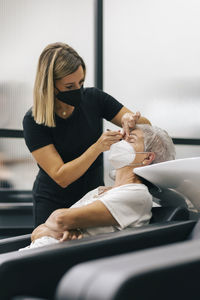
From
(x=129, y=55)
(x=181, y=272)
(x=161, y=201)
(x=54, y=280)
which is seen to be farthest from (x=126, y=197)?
(x=129, y=55)

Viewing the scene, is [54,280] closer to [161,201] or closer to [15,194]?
[161,201]

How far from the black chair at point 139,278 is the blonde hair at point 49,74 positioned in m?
1.26

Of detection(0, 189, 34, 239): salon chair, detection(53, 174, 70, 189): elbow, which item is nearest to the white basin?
detection(53, 174, 70, 189): elbow

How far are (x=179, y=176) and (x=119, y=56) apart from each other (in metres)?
2.36

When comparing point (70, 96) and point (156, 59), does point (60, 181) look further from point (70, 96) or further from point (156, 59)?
point (156, 59)

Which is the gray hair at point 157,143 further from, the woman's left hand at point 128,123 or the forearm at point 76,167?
the forearm at point 76,167

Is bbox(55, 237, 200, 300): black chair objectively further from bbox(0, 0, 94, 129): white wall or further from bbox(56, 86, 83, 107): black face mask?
bbox(0, 0, 94, 129): white wall

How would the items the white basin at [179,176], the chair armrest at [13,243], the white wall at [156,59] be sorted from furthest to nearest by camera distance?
1. the white wall at [156,59]
2. the chair armrest at [13,243]
3. the white basin at [179,176]

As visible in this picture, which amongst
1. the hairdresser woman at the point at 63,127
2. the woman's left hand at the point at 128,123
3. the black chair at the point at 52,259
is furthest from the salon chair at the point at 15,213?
the black chair at the point at 52,259

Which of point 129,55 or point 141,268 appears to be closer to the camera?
point 141,268

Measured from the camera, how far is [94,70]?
3814 millimetres

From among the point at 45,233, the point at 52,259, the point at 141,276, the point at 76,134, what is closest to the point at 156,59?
the point at 76,134

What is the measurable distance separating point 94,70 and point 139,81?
0.39m

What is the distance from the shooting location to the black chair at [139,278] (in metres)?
0.83
